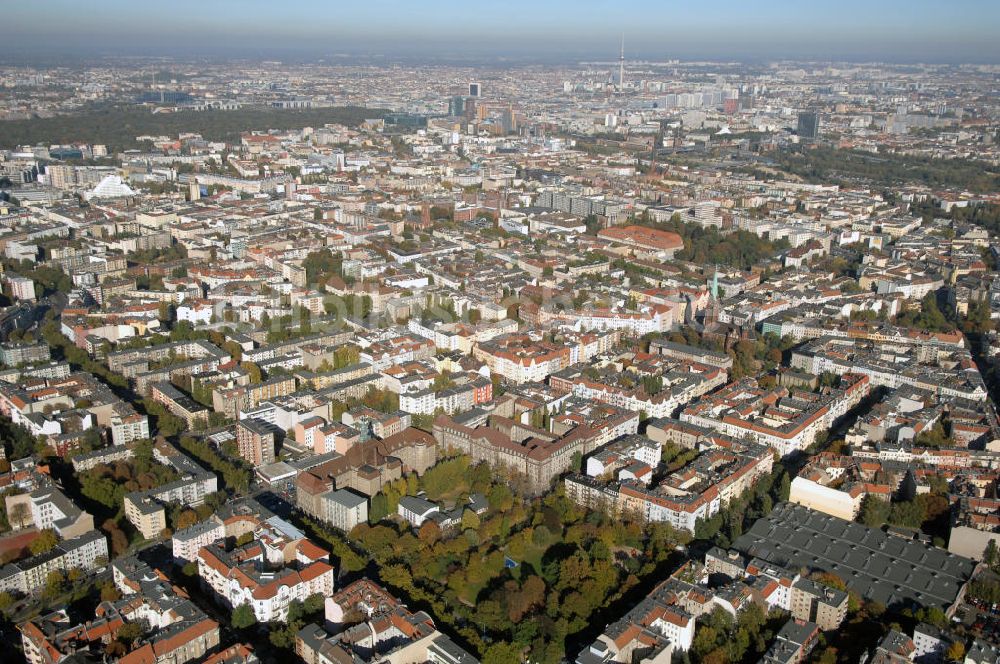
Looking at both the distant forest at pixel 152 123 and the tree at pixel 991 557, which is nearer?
the tree at pixel 991 557

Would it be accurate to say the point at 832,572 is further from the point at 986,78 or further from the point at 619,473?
the point at 986,78

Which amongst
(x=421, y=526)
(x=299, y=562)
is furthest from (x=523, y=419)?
(x=299, y=562)

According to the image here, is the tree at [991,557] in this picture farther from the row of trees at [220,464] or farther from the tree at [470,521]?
the row of trees at [220,464]

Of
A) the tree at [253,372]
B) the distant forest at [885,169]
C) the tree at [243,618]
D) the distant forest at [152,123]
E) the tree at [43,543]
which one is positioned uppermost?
the distant forest at [152,123]

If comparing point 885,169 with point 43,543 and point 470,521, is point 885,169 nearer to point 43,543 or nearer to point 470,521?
point 470,521

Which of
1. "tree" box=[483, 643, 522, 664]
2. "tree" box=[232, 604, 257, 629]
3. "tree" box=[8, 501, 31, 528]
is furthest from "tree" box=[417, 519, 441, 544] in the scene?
"tree" box=[8, 501, 31, 528]

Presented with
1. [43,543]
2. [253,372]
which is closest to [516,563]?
[43,543]

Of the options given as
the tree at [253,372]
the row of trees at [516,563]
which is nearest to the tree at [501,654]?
the row of trees at [516,563]
